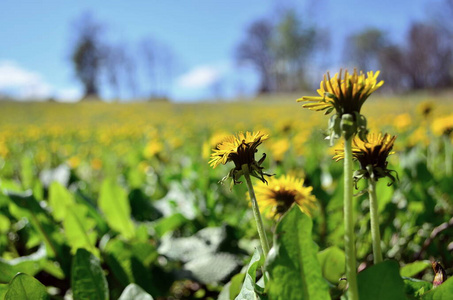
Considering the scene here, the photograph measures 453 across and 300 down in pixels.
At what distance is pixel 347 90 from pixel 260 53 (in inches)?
1845

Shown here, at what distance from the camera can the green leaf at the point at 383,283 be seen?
0.50m

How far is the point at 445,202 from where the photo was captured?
57.9 inches

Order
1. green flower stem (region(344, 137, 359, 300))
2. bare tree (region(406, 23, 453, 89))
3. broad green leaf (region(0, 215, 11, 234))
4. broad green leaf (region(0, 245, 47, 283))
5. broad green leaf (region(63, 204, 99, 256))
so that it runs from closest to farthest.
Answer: green flower stem (region(344, 137, 359, 300)) < broad green leaf (region(0, 245, 47, 283)) < broad green leaf (region(63, 204, 99, 256)) < broad green leaf (region(0, 215, 11, 234)) < bare tree (region(406, 23, 453, 89))

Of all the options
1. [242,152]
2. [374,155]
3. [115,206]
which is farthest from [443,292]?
[115,206]

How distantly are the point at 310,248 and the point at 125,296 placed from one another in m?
0.41

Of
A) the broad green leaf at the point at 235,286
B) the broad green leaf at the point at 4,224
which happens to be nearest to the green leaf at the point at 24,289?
the broad green leaf at the point at 235,286

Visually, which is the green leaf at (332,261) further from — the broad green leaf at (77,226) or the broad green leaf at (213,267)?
the broad green leaf at (77,226)

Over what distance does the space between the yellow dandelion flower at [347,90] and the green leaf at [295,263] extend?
13 centimetres

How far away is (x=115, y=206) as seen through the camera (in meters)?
1.31

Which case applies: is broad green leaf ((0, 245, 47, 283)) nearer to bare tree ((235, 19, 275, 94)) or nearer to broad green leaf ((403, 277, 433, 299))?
broad green leaf ((403, 277, 433, 299))

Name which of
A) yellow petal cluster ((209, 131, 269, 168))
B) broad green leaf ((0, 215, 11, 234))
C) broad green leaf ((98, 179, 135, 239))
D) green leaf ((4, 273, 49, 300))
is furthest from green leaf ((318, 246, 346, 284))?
broad green leaf ((0, 215, 11, 234))

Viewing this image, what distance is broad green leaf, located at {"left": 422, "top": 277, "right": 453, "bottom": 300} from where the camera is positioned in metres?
0.51

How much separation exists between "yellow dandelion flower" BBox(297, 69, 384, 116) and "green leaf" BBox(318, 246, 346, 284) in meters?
0.39

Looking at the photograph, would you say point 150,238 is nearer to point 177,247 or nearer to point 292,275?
point 177,247
